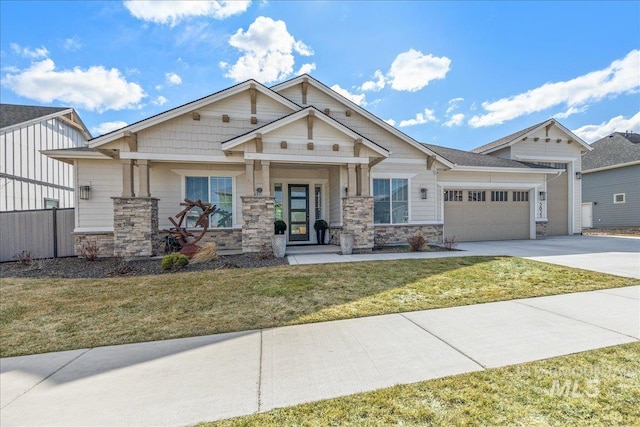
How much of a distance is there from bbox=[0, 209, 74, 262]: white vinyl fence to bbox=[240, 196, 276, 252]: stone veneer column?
6.45 m

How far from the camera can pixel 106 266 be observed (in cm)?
839

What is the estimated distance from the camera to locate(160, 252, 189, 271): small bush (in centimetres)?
768

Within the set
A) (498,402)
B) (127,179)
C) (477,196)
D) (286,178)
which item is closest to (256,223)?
(286,178)

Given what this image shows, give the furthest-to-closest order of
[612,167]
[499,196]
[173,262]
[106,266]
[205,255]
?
[612,167] < [499,196] < [205,255] < [106,266] < [173,262]

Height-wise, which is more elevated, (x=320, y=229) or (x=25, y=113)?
(x=25, y=113)

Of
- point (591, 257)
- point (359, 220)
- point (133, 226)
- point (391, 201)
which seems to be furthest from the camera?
point (391, 201)

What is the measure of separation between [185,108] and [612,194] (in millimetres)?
27106

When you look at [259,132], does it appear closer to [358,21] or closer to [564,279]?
[358,21]

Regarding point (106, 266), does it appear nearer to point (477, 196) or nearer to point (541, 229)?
point (477, 196)

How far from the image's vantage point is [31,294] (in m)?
5.94

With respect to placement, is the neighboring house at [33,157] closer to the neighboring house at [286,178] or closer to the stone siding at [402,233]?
the neighboring house at [286,178]

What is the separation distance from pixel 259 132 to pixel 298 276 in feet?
16.6

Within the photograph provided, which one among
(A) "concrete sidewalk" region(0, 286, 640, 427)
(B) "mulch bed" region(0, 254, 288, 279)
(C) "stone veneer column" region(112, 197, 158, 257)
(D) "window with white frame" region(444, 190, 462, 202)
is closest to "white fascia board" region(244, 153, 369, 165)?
(B) "mulch bed" region(0, 254, 288, 279)

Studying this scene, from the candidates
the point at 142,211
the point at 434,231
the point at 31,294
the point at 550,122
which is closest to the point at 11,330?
the point at 31,294
